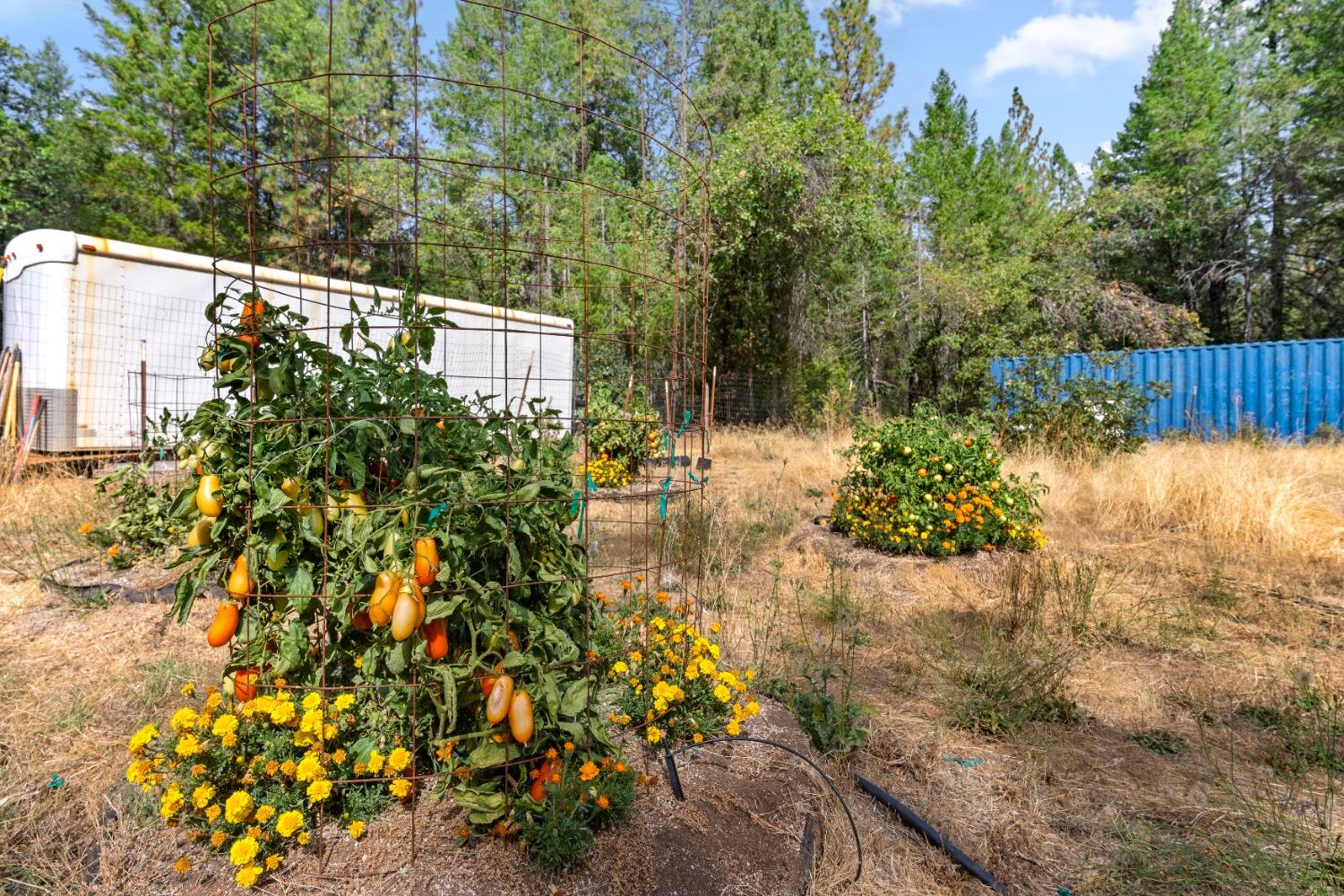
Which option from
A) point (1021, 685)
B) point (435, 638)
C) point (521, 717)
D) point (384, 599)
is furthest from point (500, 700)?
point (1021, 685)

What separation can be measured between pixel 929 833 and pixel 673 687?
88cm

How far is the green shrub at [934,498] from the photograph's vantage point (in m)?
4.67

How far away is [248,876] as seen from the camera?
1.55 m

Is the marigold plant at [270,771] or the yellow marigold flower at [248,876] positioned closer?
the yellow marigold flower at [248,876]

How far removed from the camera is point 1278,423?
10000mm

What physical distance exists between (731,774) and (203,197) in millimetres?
21039

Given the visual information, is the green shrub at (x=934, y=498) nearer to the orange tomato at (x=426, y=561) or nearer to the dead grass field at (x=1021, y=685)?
the dead grass field at (x=1021, y=685)

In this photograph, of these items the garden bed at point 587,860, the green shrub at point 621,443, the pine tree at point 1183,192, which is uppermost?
the pine tree at point 1183,192

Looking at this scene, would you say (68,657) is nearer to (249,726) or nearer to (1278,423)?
(249,726)

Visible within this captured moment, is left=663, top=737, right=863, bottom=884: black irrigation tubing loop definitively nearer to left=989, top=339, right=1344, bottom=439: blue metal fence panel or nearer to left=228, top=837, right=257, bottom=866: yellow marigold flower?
left=228, top=837, right=257, bottom=866: yellow marigold flower

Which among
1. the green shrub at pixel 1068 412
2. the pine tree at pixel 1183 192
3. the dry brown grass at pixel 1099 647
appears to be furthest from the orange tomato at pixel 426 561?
the pine tree at pixel 1183 192

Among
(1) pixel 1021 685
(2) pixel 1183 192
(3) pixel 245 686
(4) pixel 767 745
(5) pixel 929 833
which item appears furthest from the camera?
(2) pixel 1183 192

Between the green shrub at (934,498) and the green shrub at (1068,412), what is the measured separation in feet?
11.2

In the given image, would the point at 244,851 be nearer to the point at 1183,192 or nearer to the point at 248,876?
the point at 248,876
